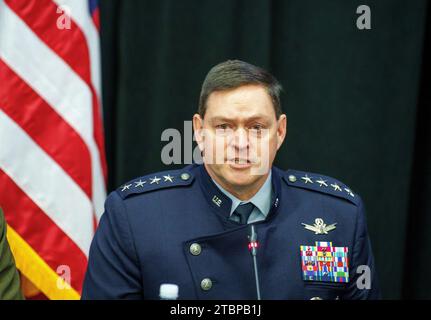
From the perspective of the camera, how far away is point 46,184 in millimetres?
2561

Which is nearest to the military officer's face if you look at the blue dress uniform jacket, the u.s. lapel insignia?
the blue dress uniform jacket

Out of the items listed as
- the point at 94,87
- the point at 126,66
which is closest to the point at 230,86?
the point at 94,87

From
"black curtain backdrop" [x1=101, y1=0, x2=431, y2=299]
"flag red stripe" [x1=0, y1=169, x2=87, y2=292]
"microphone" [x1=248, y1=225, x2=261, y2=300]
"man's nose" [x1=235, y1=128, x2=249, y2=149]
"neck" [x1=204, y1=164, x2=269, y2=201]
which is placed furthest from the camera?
"black curtain backdrop" [x1=101, y1=0, x2=431, y2=299]

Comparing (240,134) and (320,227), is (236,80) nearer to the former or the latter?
(240,134)

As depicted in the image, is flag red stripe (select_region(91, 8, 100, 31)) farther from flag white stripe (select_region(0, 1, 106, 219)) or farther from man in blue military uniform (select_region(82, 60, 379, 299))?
man in blue military uniform (select_region(82, 60, 379, 299))

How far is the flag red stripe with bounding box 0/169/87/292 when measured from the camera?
2.50 meters

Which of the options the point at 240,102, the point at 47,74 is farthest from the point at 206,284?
the point at 47,74

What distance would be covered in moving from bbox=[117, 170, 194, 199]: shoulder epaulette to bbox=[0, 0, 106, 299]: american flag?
0.54 metres

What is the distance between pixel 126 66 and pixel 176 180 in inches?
37.9

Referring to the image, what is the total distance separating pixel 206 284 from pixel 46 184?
0.98 m

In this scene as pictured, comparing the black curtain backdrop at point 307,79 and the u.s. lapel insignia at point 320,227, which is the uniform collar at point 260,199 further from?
the black curtain backdrop at point 307,79

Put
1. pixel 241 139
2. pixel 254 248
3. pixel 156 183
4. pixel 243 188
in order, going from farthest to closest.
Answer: pixel 156 183, pixel 243 188, pixel 241 139, pixel 254 248

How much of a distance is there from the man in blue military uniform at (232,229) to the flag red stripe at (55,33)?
0.76 metres

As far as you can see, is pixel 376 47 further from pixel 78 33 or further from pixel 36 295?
pixel 36 295
